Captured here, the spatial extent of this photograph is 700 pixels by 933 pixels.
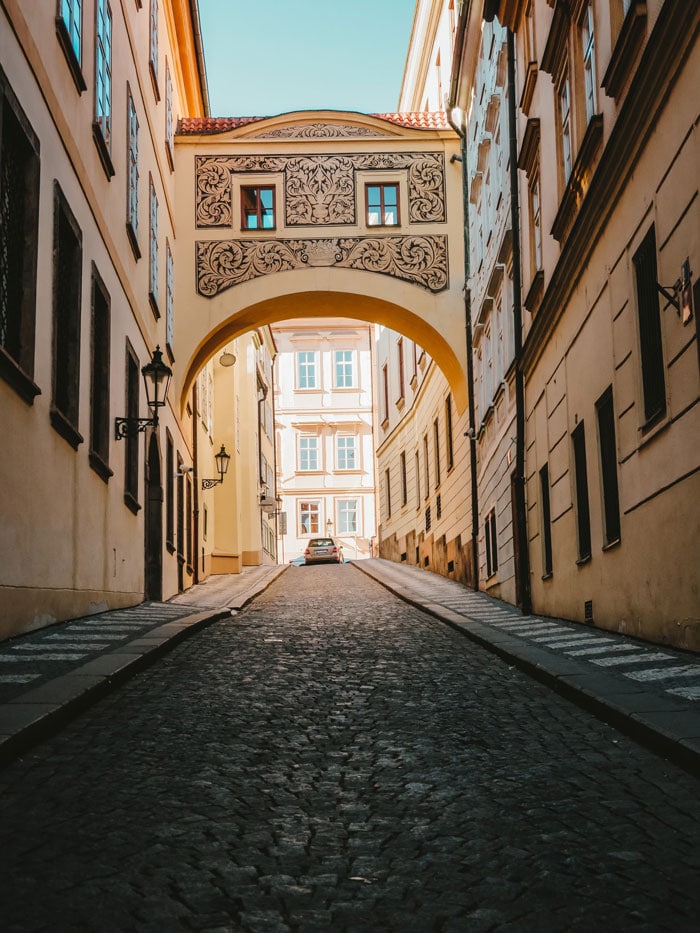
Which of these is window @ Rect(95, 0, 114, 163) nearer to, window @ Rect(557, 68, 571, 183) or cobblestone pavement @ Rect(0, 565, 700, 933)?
window @ Rect(557, 68, 571, 183)

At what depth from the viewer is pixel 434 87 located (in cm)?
3152

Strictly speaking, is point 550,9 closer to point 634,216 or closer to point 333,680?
point 634,216

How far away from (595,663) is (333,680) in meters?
1.91

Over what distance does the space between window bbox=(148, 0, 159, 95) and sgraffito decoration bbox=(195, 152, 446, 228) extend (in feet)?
12.0

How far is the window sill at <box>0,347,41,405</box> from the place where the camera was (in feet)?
29.8

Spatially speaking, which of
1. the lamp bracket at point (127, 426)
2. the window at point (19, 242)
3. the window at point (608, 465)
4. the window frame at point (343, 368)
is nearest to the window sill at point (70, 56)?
the window at point (19, 242)

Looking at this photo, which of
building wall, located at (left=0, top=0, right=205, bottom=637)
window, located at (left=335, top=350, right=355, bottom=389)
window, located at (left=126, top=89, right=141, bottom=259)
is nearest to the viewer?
building wall, located at (left=0, top=0, right=205, bottom=637)

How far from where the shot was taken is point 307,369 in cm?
6041

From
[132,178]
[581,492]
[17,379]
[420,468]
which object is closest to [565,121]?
[581,492]

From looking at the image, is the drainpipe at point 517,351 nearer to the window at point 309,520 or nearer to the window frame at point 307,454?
the window at point 309,520

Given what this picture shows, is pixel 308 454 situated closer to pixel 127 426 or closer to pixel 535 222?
pixel 535 222

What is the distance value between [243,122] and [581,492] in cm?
1467

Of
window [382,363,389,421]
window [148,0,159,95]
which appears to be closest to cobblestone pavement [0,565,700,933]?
window [148,0,159,95]

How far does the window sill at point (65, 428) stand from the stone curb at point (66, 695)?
2306mm
